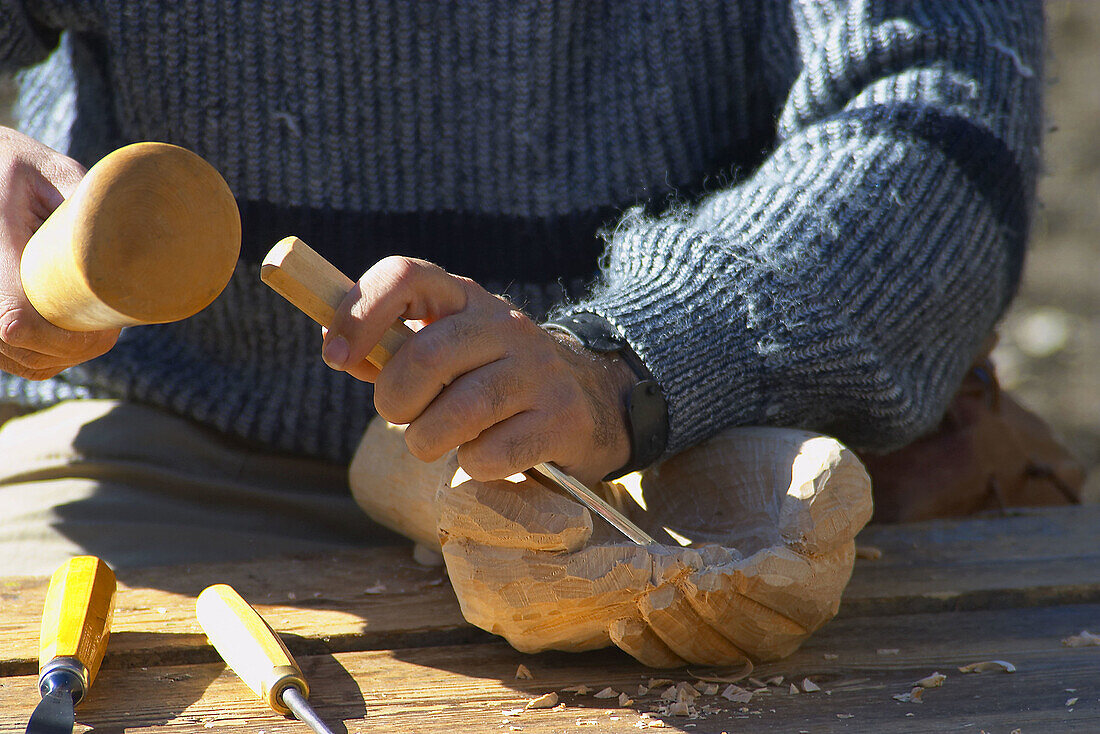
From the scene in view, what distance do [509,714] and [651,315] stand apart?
16.2 inches

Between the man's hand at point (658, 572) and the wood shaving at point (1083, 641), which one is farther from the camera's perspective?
the wood shaving at point (1083, 641)

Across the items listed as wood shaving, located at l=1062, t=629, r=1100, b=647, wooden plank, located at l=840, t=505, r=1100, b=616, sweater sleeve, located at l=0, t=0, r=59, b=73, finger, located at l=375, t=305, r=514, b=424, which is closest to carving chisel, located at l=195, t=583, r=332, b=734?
finger, located at l=375, t=305, r=514, b=424

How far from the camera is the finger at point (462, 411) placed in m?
0.84

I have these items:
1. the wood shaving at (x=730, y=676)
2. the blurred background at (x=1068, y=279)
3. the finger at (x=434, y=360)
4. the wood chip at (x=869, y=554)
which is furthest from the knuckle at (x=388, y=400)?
the blurred background at (x=1068, y=279)

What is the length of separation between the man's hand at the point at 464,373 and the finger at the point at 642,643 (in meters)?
0.15

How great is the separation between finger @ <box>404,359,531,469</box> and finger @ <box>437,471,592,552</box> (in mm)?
56

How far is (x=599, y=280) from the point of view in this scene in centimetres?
125

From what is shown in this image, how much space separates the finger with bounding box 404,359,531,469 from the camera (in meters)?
0.84

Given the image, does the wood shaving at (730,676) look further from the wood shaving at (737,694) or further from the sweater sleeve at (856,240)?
the sweater sleeve at (856,240)

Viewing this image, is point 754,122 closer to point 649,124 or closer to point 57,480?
point 649,124

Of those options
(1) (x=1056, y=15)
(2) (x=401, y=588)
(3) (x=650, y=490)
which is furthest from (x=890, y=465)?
(1) (x=1056, y=15)

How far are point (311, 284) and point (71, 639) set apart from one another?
1.22 ft

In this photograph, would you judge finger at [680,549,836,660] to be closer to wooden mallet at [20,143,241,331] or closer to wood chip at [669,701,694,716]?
wood chip at [669,701,694,716]

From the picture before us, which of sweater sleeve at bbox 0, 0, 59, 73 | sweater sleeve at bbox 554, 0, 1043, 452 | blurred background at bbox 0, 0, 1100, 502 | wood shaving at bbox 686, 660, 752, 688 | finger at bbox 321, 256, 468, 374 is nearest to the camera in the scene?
finger at bbox 321, 256, 468, 374
